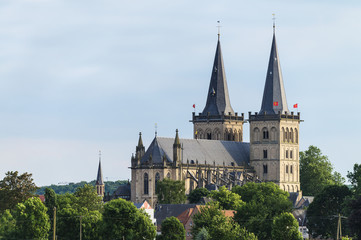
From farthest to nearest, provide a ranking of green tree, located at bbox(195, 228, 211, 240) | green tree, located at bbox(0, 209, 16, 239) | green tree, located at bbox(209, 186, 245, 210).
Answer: green tree, located at bbox(209, 186, 245, 210), green tree, located at bbox(0, 209, 16, 239), green tree, located at bbox(195, 228, 211, 240)

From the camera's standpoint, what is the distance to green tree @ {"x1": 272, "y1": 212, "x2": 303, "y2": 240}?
123750mm

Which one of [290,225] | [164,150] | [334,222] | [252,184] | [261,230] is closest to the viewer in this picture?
[290,225]

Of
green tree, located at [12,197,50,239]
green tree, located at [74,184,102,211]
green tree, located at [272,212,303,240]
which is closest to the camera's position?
green tree, located at [272,212,303,240]

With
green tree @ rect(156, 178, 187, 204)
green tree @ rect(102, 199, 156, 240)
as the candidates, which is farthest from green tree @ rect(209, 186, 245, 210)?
green tree @ rect(102, 199, 156, 240)

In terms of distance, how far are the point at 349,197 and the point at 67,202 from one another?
3594 cm

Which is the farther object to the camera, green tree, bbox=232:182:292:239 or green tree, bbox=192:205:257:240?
green tree, bbox=232:182:292:239

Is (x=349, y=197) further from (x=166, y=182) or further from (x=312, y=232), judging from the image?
(x=166, y=182)

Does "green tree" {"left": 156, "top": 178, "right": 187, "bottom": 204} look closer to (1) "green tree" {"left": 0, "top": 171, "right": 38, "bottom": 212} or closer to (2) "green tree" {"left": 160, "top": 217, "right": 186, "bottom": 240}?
(1) "green tree" {"left": 0, "top": 171, "right": 38, "bottom": 212}

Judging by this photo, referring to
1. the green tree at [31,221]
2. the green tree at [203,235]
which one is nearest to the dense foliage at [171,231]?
the green tree at [203,235]

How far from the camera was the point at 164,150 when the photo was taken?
196000mm

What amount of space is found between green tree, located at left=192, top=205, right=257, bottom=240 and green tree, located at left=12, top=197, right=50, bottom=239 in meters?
17.6

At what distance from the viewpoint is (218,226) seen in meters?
129

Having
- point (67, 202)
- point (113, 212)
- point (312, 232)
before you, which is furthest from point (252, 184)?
point (113, 212)

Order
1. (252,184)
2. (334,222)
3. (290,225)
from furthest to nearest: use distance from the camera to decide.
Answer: (252,184) < (334,222) < (290,225)
